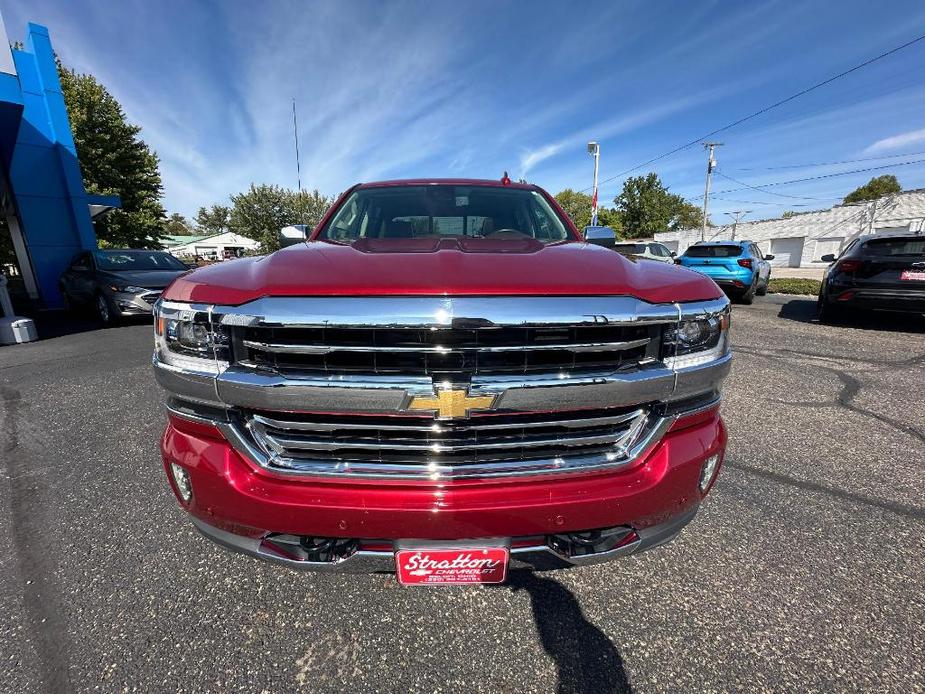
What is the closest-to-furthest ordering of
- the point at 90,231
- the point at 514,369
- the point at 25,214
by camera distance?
the point at 514,369 < the point at 25,214 < the point at 90,231

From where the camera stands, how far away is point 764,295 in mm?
12258

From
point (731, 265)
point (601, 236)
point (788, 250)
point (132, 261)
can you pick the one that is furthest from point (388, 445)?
Answer: point (788, 250)

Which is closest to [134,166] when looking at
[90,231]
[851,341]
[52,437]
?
[90,231]

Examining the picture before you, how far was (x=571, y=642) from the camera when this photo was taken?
1.58 m

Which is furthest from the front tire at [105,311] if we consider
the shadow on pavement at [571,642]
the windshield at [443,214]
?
the shadow on pavement at [571,642]

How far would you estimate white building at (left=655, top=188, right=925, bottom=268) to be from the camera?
29688 mm

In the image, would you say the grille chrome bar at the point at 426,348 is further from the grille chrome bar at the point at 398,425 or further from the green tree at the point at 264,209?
the green tree at the point at 264,209

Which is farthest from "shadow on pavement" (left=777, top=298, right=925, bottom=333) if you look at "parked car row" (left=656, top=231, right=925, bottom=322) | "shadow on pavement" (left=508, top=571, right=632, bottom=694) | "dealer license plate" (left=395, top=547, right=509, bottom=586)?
"dealer license plate" (left=395, top=547, right=509, bottom=586)

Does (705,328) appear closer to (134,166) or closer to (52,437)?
(52,437)

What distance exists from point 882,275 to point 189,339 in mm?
8599

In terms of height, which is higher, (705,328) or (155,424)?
(705,328)

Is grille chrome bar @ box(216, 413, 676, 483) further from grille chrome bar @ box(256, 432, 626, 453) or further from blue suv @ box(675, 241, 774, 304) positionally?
blue suv @ box(675, 241, 774, 304)

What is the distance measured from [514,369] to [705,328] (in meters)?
0.72

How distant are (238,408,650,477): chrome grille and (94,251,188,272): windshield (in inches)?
375
